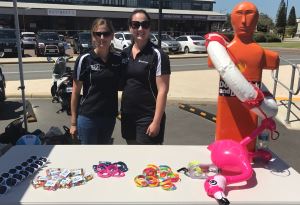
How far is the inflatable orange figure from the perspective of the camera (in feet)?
8.98

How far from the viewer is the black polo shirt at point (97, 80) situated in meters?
3.34

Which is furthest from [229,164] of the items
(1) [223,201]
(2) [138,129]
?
(2) [138,129]

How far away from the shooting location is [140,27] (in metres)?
3.21

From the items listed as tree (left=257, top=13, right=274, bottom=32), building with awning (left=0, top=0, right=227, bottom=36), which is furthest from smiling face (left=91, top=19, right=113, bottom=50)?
tree (left=257, top=13, right=274, bottom=32)

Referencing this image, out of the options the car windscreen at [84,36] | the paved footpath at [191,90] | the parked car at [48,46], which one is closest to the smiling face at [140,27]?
the paved footpath at [191,90]

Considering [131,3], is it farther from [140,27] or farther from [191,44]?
[140,27]

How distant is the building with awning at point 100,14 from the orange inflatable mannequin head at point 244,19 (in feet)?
148

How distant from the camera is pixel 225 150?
8.18ft

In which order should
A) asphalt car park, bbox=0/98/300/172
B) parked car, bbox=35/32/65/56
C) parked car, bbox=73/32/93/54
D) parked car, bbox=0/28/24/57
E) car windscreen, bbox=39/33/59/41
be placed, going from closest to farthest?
asphalt car park, bbox=0/98/300/172 → parked car, bbox=0/28/24/57 → parked car, bbox=73/32/93/54 → parked car, bbox=35/32/65/56 → car windscreen, bbox=39/33/59/41

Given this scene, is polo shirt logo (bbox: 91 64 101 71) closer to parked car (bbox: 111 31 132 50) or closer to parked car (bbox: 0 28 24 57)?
parked car (bbox: 0 28 24 57)

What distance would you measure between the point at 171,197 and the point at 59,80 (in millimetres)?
6592

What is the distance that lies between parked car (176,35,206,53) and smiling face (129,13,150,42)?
23.8 m

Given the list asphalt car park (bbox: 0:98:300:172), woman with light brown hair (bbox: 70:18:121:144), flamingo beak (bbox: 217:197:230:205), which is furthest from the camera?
asphalt car park (bbox: 0:98:300:172)

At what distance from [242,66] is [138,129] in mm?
1187
